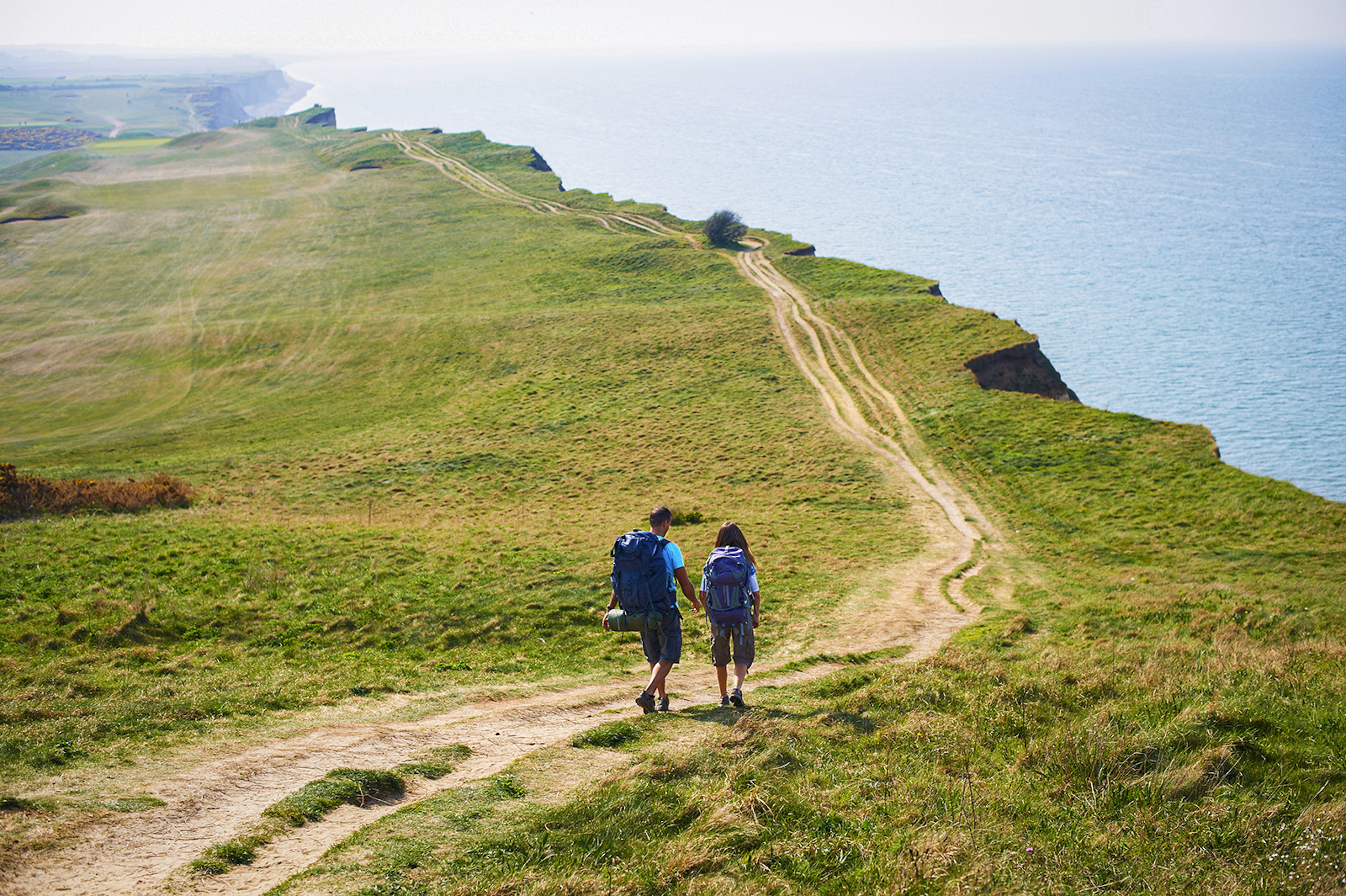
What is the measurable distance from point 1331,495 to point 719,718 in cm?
6836

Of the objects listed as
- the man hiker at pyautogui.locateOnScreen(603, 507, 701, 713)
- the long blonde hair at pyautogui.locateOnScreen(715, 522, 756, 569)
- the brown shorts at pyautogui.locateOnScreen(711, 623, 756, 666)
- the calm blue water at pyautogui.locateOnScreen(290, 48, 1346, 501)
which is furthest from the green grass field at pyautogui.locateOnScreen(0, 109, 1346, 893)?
the calm blue water at pyautogui.locateOnScreen(290, 48, 1346, 501)

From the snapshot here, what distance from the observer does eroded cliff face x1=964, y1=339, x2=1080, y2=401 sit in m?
47.3

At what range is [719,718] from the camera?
37.1 ft

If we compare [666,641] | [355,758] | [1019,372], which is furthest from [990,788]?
[1019,372]

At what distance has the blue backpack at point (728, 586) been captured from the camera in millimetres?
11023

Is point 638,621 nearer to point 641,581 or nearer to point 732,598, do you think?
point 641,581

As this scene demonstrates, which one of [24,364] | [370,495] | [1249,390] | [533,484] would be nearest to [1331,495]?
[1249,390]

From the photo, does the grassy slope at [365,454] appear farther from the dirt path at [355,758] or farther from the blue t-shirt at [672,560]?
the blue t-shirt at [672,560]

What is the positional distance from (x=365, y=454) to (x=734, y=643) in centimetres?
3134

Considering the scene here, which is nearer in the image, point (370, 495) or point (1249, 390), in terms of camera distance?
point (370, 495)

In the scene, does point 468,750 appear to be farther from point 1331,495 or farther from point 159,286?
point 159,286

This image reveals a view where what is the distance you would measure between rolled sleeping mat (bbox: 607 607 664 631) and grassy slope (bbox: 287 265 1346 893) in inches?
60.6

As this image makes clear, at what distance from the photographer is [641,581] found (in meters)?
10.7

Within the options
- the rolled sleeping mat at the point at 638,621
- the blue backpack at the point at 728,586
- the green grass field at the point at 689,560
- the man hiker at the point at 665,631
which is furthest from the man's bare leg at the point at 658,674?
the blue backpack at the point at 728,586
